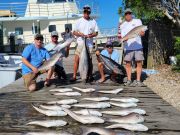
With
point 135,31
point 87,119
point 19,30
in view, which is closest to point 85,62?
point 135,31

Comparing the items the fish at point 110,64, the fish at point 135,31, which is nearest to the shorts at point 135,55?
the fish at point 110,64

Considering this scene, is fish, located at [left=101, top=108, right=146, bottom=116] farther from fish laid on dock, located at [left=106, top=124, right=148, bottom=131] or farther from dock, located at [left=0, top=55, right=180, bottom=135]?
fish laid on dock, located at [left=106, top=124, right=148, bottom=131]

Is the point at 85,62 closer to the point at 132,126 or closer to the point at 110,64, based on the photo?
the point at 110,64

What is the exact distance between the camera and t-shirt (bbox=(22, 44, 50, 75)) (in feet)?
27.9

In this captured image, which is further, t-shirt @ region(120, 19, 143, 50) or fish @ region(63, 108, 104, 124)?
t-shirt @ region(120, 19, 143, 50)

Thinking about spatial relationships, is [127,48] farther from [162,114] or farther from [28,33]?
[28,33]

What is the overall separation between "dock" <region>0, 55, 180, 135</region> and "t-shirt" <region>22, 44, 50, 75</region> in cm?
55

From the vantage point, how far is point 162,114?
623cm

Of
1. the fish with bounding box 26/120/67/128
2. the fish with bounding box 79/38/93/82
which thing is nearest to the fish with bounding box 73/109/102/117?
the fish with bounding box 26/120/67/128

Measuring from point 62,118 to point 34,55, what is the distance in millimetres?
2990

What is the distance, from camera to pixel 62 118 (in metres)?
5.88

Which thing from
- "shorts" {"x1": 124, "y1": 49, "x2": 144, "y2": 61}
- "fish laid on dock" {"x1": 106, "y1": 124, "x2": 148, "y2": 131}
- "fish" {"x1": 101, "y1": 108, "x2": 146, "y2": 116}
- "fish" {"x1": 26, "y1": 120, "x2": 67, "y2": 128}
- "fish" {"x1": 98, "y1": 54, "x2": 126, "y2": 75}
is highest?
"shorts" {"x1": 124, "y1": 49, "x2": 144, "y2": 61}

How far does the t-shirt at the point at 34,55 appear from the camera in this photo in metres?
8.50

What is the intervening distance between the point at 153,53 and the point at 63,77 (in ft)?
19.7
